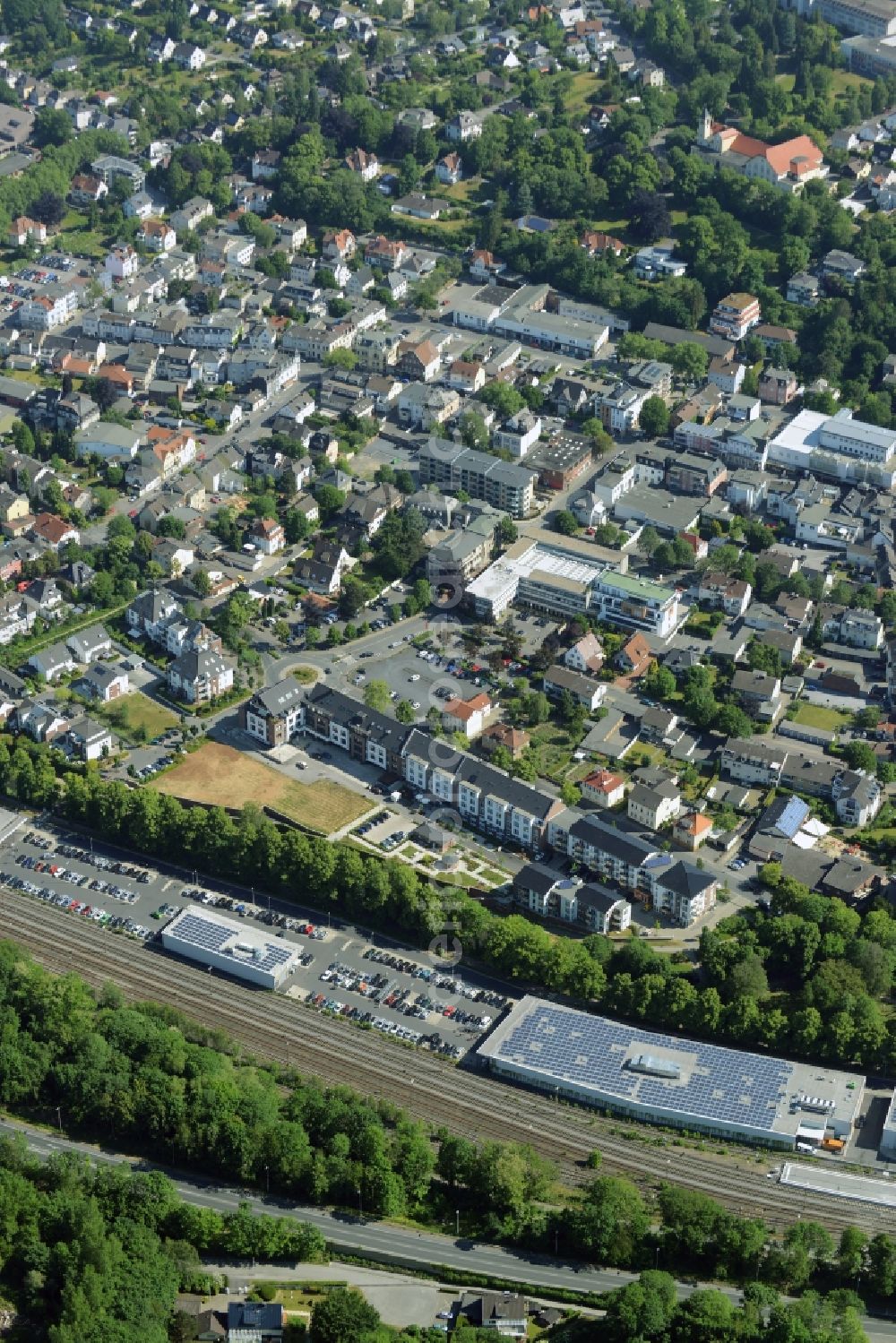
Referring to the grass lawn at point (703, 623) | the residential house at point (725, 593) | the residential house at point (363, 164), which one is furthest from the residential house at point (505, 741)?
the residential house at point (363, 164)

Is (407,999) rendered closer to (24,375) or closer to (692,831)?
(692,831)

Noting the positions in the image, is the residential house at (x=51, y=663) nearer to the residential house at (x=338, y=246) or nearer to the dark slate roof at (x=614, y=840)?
the dark slate roof at (x=614, y=840)

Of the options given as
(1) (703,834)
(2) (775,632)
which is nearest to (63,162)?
(2) (775,632)

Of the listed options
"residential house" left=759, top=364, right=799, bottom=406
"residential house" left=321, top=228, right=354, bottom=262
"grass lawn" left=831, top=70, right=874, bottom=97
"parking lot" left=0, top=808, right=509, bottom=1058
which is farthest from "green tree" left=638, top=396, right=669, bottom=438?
"grass lawn" left=831, top=70, right=874, bottom=97

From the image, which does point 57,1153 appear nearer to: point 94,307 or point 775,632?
point 775,632

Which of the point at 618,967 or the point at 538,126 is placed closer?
the point at 618,967
